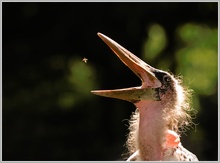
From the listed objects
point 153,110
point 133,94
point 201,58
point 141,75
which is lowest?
point 201,58

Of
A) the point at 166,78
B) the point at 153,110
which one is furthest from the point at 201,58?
the point at 153,110

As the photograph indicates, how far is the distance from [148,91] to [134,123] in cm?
34

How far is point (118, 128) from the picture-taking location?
1487 cm

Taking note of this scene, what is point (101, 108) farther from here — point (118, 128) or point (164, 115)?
point (164, 115)

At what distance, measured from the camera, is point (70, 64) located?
1552 centimetres

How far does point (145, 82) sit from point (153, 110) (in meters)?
0.19

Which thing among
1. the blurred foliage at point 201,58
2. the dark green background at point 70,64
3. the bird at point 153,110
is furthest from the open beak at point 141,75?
the blurred foliage at point 201,58

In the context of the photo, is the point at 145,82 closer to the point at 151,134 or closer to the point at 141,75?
the point at 141,75

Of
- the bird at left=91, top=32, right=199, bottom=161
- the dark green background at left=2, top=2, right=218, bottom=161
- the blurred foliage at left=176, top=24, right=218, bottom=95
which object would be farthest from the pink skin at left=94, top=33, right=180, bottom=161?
the blurred foliage at left=176, top=24, right=218, bottom=95

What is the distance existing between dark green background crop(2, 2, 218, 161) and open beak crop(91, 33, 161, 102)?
812 cm

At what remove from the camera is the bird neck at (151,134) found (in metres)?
5.58

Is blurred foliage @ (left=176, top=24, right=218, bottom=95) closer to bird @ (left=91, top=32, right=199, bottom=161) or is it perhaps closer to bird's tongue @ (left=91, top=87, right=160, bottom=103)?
bird @ (left=91, top=32, right=199, bottom=161)

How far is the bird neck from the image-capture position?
558 cm

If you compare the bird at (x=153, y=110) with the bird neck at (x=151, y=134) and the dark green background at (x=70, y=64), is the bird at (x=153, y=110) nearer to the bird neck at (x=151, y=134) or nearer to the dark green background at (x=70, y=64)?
the bird neck at (x=151, y=134)
